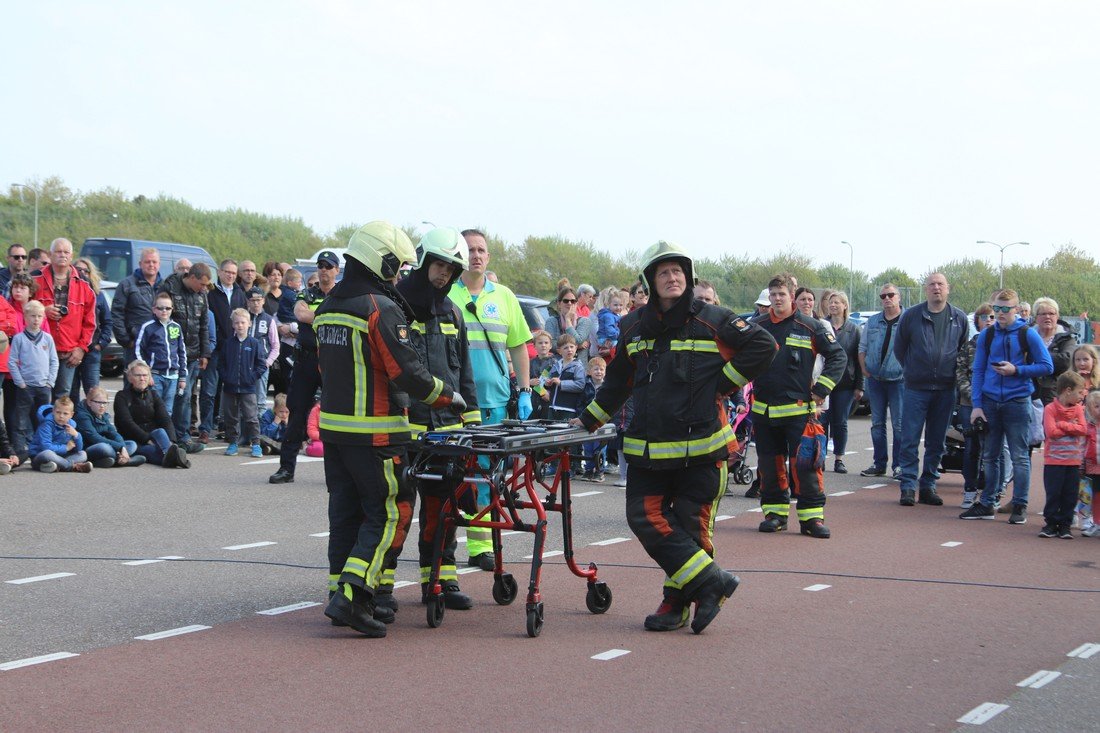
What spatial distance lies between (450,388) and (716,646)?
1972 millimetres

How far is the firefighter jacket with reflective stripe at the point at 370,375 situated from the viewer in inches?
272

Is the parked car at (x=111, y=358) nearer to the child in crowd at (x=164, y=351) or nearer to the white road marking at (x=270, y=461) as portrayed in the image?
the child in crowd at (x=164, y=351)

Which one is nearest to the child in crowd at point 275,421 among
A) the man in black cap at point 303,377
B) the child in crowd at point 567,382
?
the man in black cap at point 303,377

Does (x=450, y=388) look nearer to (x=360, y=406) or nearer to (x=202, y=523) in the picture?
(x=360, y=406)

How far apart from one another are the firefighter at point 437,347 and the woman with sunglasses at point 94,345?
7981 millimetres

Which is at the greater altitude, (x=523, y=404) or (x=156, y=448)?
(x=523, y=404)

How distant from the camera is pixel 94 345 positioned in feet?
48.7

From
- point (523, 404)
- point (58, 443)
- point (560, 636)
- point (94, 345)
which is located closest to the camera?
point (560, 636)

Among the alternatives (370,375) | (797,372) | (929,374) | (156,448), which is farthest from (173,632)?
(929,374)

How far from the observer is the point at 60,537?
385 inches

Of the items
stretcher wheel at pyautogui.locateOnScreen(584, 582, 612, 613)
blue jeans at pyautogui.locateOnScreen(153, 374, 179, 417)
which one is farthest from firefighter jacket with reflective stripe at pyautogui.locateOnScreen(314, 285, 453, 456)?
blue jeans at pyautogui.locateOnScreen(153, 374, 179, 417)

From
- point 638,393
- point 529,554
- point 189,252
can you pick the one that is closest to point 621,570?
point 529,554

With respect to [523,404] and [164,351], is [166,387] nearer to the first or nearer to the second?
[164,351]

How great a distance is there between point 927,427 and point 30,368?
919 centimetres
